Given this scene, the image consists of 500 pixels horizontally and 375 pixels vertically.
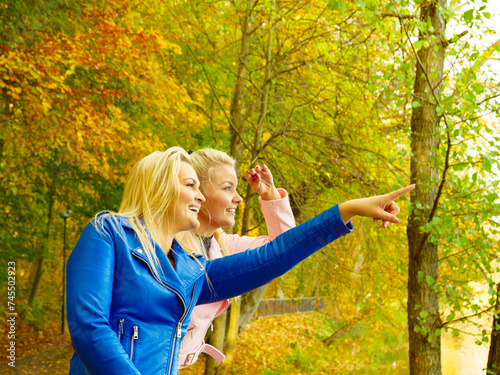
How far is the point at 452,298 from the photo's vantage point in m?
4.71

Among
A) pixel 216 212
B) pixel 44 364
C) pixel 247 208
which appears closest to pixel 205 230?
pixel 216 212

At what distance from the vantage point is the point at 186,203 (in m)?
1.80

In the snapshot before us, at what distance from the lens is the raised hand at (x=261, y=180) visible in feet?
8.44

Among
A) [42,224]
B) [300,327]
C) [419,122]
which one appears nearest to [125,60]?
[419,122]

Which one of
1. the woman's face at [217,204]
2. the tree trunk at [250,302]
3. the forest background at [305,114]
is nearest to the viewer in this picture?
the woman's face at [217,204]

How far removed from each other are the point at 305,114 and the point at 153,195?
682 centimetres

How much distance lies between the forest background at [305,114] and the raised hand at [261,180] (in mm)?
1954

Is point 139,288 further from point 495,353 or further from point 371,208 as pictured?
point 495,353

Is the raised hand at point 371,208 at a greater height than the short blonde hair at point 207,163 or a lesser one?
lesser

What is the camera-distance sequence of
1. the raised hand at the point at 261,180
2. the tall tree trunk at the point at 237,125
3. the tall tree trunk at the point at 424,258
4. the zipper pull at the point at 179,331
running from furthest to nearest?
the tall tree trunk at the point at 237,125, the tall tree trunk at the point at 424,258, the raised hand at the point at 261,180, the zipper pull at the point at 179,331

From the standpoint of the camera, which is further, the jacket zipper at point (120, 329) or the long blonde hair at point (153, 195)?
the long blonde hair at point (153, 195)

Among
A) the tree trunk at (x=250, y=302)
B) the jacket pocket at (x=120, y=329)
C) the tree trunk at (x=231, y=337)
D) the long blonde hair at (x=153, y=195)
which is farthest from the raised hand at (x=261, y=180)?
the tree trunk at (x=250, y=302)

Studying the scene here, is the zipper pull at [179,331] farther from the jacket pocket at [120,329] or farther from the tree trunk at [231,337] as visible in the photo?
the tree trunk at [231,337]

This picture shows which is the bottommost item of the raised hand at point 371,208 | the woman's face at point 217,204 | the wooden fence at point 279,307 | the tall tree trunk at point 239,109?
the raised hand at point 371,208
